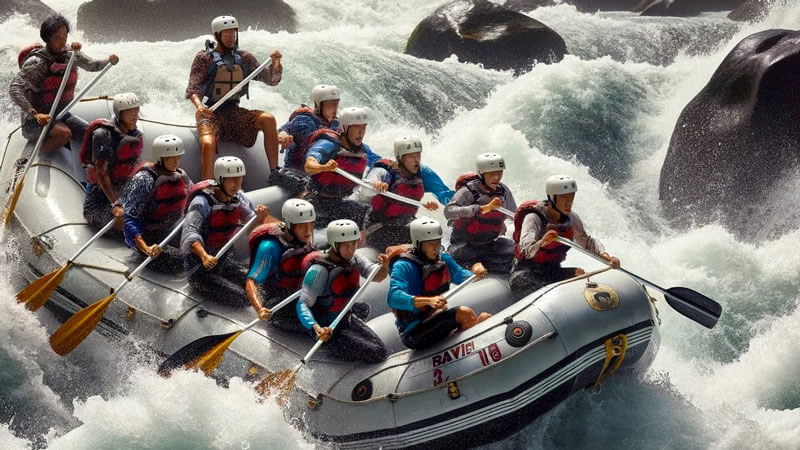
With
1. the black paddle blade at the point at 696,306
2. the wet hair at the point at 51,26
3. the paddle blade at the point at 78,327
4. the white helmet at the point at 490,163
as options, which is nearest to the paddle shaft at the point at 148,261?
the paddle blade at the point at 78,327

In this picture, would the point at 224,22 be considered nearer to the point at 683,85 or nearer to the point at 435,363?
the point at 435,363

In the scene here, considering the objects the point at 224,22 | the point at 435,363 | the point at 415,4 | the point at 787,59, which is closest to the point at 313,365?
the point at 435,363

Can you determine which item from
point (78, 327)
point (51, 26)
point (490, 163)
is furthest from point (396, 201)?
point (51, 26)

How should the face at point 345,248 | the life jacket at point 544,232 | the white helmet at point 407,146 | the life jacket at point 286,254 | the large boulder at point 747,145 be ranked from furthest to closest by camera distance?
1. the large boulder at point 747,145
2. the white helmet at point 407,146
3. the life jacket at point 544,232
4. the life jacket at point 286,254
5. the face at point 345,248

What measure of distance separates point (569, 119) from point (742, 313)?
5.96m

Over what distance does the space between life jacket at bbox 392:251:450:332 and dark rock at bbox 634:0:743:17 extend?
1880 cm

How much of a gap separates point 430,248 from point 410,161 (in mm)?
1793

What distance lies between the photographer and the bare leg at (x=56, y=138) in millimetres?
9359

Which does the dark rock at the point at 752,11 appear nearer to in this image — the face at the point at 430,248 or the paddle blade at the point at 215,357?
the face at the point at 430,248

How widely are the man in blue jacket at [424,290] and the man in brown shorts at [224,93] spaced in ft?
9.95

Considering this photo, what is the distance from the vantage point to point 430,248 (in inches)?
277

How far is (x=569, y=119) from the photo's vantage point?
16.1 metres

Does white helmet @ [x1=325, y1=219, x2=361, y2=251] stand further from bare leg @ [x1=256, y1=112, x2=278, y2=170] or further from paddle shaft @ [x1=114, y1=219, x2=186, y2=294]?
bare leg @ [x1=256, y1=112, x2=278, y2=170]

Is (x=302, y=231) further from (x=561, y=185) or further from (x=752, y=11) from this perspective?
(x=752, y=11)
